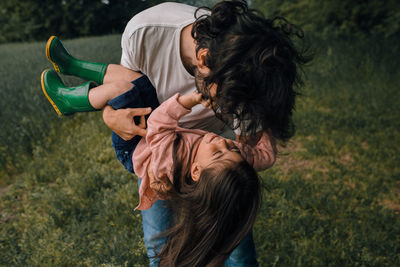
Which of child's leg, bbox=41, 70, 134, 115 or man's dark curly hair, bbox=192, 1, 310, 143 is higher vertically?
man's dark curly hair, bbox=192, 1, 310, 143

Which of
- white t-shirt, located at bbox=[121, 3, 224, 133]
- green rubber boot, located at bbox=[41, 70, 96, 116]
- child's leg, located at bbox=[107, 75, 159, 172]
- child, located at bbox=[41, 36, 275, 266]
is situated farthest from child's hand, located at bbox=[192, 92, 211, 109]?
green rubber boot, located at bbox=[41, 70, 96, 116]

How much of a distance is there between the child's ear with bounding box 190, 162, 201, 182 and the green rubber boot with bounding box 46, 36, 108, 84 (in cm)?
63

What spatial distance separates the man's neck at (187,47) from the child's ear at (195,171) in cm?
43

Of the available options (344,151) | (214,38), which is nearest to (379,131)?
(344,151)

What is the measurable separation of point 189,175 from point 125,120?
1.24 ft

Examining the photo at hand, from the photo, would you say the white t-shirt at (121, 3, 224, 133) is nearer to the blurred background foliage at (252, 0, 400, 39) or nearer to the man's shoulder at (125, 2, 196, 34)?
the man's shoulder at (125, 2, 196, 34)

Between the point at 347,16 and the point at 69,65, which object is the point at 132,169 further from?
the point at 347,16

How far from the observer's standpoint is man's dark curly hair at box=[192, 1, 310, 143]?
1147 mm

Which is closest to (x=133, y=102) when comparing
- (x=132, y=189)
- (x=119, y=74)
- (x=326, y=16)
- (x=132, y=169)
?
(x=119, y=74)

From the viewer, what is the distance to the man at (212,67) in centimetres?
115

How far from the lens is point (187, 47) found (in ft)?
4.44

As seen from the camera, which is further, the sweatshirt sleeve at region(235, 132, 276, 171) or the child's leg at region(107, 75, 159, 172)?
the sweatshirt sleeve at region(235, 132, 276, 171)

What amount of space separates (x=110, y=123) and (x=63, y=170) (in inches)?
100.0

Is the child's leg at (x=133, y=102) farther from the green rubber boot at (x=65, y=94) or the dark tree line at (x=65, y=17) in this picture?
the dark tree line at (x=65, y=17)
